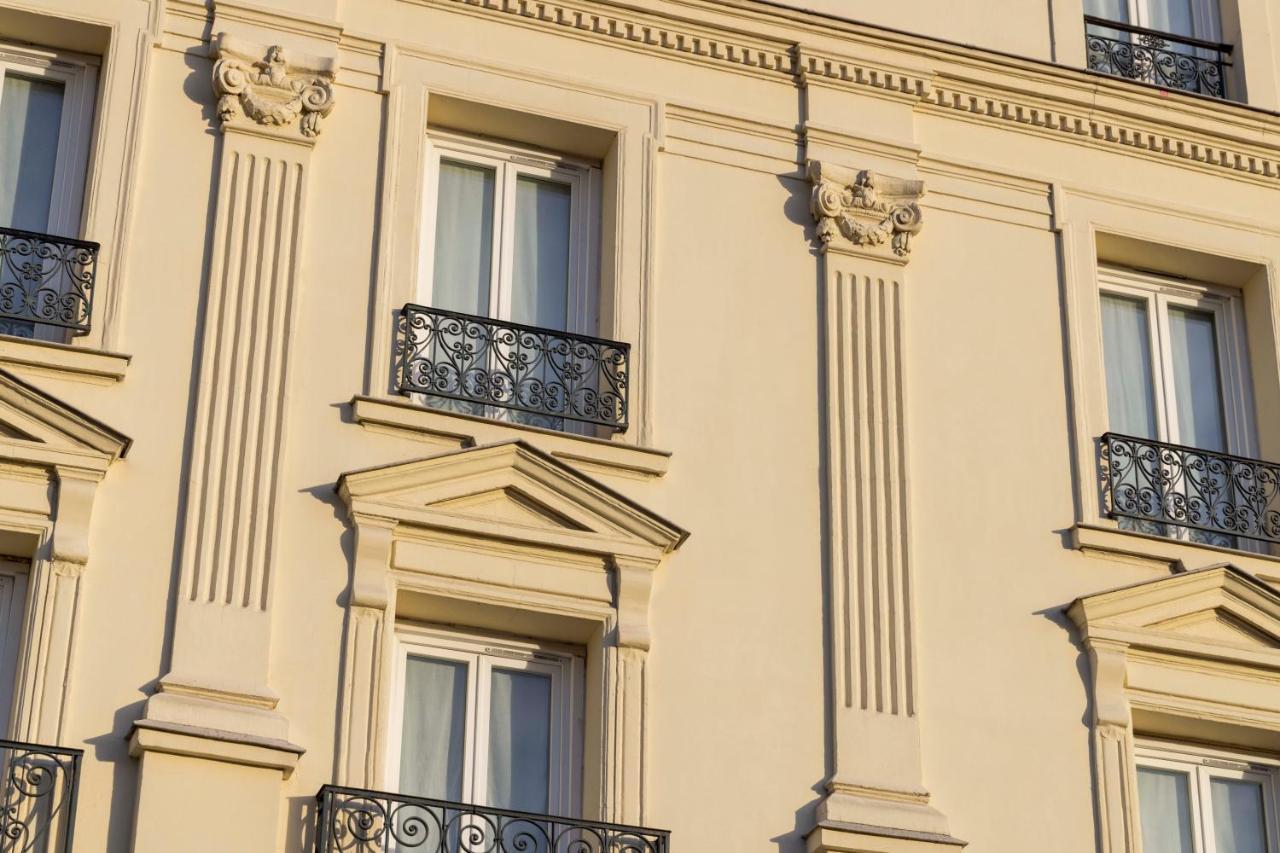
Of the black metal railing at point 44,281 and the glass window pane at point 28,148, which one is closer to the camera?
the black metal railing at point 44,281

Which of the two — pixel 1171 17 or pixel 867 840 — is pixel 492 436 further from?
pixel 1171 17

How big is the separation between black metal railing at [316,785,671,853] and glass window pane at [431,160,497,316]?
9.96 ft

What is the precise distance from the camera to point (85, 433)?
11711 mm

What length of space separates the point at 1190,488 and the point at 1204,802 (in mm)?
1903

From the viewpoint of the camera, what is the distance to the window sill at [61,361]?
11906 millimetres

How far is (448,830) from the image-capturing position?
1145cm

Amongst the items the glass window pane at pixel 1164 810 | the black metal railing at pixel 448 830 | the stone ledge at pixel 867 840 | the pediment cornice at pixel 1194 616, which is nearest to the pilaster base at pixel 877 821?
the stone ledge at pixel 867 840

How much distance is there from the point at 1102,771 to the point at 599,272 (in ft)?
12.5

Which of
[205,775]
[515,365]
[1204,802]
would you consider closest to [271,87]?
[515,365]

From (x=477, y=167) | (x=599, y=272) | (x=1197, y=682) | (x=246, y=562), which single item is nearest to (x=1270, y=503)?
(x=1197, y=682)

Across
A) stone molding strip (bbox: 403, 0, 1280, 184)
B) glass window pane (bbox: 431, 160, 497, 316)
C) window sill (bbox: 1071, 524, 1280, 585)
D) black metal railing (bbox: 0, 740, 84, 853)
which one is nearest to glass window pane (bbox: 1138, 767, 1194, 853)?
window sill (bbox: 1071, 524, 1280, 585)

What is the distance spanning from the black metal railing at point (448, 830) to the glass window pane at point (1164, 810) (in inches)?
109

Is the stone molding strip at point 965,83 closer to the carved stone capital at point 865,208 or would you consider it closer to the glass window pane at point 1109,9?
the carved stone capital at point 865,208

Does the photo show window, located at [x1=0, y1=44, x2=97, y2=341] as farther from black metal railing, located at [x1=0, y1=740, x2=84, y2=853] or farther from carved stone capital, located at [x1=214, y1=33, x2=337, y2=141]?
black metal railing, located at [x1=0, y1=740, x2=84, y2=853]
